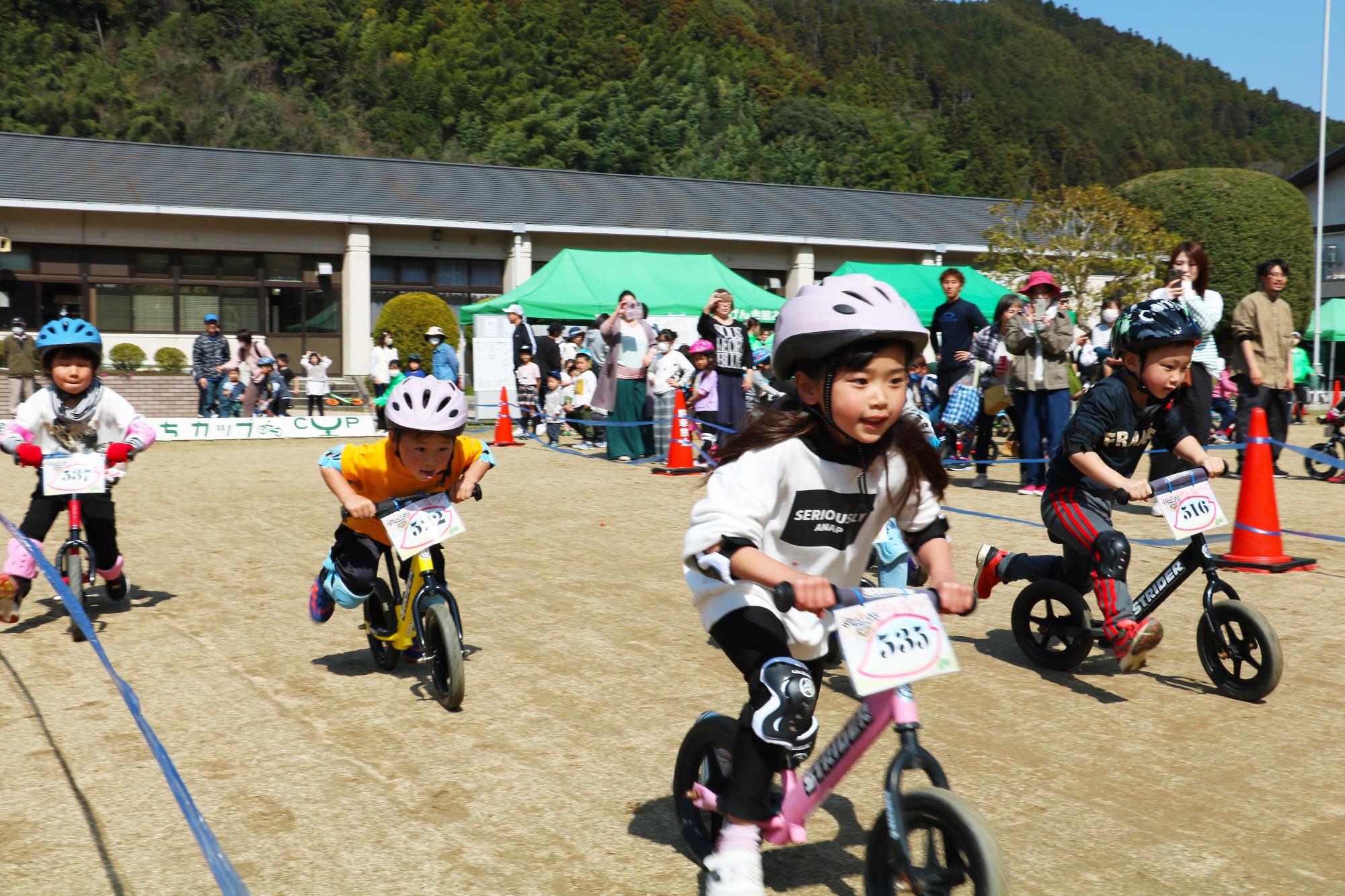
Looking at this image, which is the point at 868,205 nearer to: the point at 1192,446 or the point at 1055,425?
the point at 1055,425

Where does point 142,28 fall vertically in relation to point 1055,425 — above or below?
above

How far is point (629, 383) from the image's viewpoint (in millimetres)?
15617

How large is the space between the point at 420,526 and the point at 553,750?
1.20m

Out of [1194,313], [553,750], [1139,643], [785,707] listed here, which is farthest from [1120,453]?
[1194,313]

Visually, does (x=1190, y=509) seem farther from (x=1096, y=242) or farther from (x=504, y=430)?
(x=1096, y=242)

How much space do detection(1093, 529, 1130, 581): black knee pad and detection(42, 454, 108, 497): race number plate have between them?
5240 mm

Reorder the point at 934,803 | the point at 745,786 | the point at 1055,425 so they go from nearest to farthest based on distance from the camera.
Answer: the point at 934,803 → the point at 745,786 → the point at 1055,425

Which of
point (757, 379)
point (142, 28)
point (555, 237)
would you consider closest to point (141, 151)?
point (555, 237)

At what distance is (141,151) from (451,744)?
36013 mm

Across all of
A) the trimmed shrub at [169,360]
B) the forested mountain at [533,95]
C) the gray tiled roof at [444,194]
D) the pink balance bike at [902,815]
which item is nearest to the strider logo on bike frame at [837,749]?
the pink balance bike at [902,815]

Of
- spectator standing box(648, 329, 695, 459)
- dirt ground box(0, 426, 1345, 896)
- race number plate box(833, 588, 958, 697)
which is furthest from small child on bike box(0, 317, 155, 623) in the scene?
spectator standing box(648, 329, 695, 459)

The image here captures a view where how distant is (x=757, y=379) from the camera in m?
14.0

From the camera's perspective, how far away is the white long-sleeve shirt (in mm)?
3131

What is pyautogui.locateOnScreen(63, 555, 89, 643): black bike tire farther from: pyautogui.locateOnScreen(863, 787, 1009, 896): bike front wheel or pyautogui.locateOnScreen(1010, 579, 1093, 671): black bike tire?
pyautogui.locateOnScreen(863, 787, 1009, 896): bike front wheel
